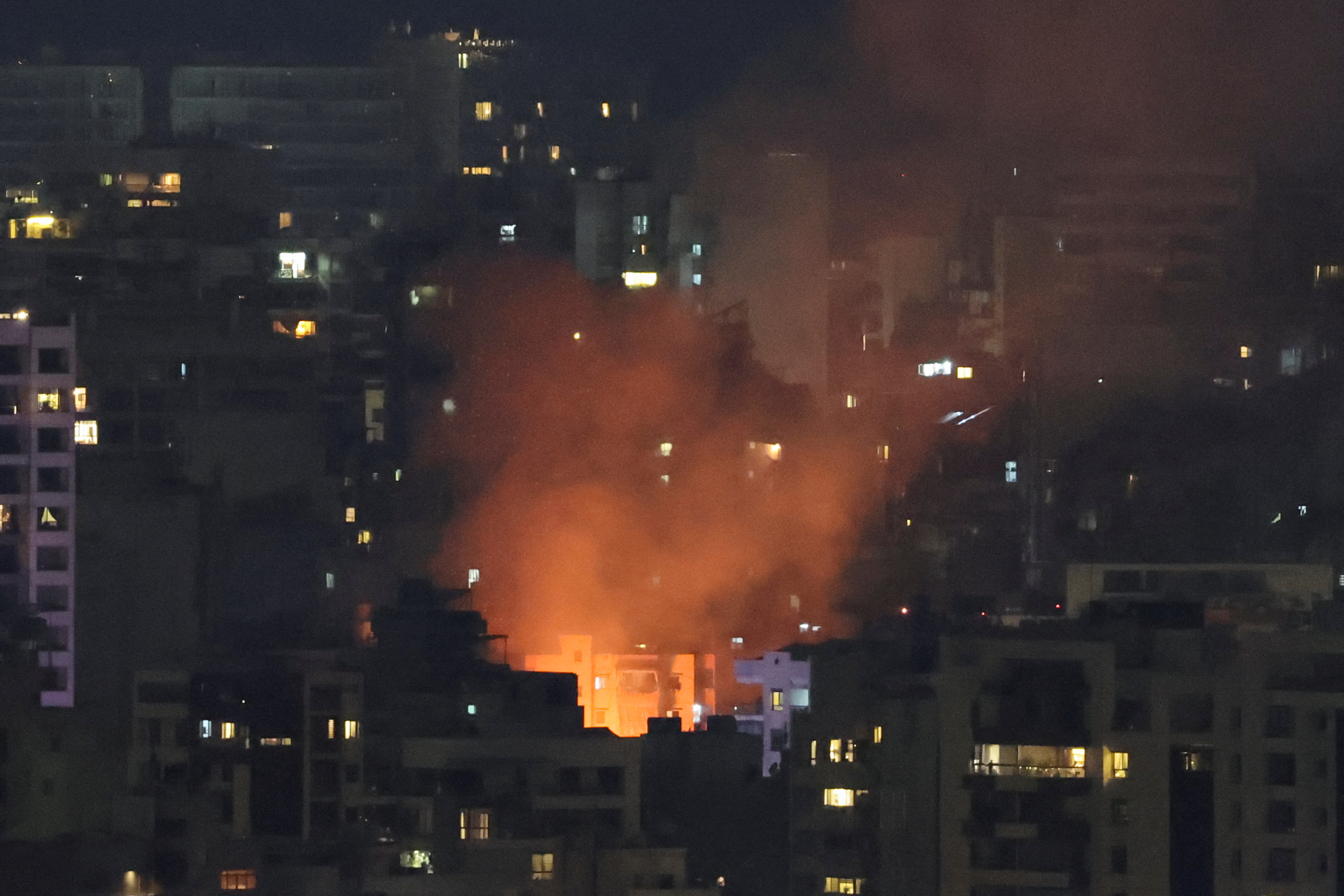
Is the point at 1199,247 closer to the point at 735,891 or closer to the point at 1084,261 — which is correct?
the point at 1084,261

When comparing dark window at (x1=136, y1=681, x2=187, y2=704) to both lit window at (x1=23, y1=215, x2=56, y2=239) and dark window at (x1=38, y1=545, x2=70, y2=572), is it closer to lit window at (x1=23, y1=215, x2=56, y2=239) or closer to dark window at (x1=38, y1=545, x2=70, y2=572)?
dark window at (x1=38, y1=545, x2=70, y2=572)

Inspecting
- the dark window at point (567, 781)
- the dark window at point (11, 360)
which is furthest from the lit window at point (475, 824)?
the dark window at point (11, 360)

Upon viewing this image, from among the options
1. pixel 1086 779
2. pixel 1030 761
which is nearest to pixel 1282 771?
pixel 1086 779

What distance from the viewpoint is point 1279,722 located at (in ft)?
70.8

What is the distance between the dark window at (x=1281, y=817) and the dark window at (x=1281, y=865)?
110 millimetres

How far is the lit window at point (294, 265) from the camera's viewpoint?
35.1 m

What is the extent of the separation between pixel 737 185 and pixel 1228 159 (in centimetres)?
632

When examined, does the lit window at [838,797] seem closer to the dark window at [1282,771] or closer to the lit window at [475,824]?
the lit window at [475,824]

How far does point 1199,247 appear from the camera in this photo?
121 ft

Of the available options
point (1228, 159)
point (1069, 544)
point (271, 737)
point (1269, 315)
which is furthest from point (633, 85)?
point (271, 737)

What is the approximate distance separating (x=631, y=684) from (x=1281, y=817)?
7.28 metres

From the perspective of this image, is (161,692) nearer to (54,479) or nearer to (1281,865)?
(54,479)

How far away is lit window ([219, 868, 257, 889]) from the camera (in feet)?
66.4

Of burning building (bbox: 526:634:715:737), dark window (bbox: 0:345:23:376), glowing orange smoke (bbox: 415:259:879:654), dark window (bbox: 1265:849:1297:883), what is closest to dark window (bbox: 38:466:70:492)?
dark window (bbox: 0:345:23:376)
